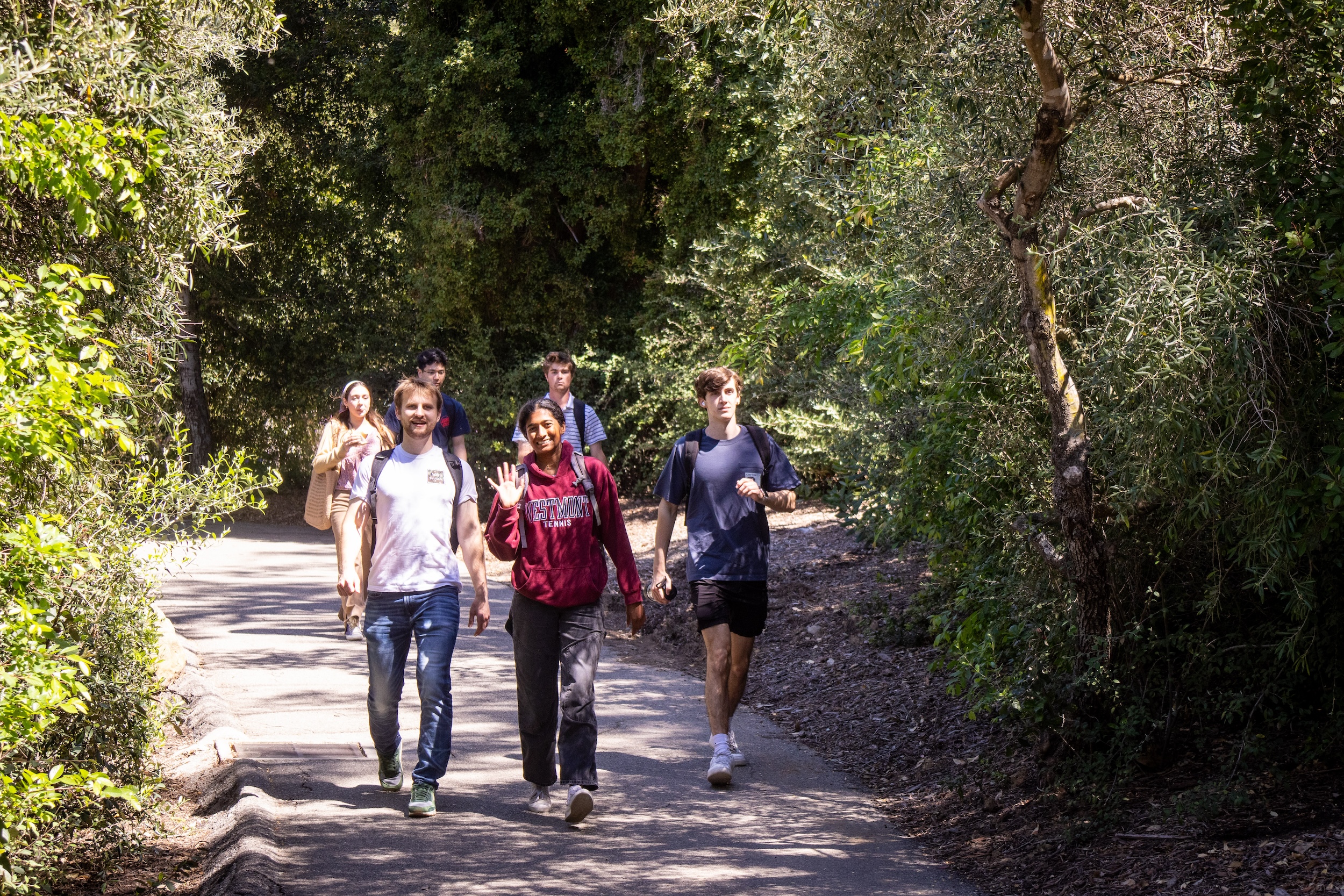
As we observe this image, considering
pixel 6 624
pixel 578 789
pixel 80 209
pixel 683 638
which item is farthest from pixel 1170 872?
pixel 683 638

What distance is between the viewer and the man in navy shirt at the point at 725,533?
6.36 m

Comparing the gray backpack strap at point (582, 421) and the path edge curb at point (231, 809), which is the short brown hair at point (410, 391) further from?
the gray backpack strap at point (582, 421)

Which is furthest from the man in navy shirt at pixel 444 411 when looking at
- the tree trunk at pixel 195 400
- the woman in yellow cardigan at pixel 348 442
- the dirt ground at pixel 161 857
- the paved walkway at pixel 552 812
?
the tree trunk at pixel 195 400

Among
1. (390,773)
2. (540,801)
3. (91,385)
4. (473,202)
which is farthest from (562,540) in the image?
(473,202)

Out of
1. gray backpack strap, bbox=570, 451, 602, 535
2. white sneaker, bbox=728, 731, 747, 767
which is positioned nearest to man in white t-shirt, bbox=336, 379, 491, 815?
gray backpack strap, bbox=570, 451, 602, 535

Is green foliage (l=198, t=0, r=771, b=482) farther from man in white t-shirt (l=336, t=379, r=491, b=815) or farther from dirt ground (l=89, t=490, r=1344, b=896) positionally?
man in white t-shirt (l=336, t=379, r=491, b=815)

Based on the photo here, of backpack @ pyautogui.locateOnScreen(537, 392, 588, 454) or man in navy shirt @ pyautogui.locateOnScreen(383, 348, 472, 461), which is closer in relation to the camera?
backpack @ pyautogui.locateOnScreen(537, 392, 588, 454)

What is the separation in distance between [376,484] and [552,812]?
5.93ft

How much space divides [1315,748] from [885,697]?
9.83ft

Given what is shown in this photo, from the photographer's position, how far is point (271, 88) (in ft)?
66.6

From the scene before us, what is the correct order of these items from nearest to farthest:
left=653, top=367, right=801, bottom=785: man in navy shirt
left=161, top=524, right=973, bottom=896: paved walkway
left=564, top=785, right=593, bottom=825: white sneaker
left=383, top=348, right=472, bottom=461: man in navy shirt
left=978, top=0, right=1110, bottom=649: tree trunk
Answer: left=161, top=524, right=973, bottom=896: paved walkway, left=978, top=0, right=1110, bottom=649: tree trunk, left=564, top=785, right=593, bottom=825: white sneaker, left=653, top=367, right=801, bottom=785: man in navy shirt, left=383, top=348, right=472, bottom=461: man in navy shirt

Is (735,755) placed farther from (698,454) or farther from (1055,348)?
(1055,348)

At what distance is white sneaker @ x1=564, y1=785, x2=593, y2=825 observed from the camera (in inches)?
215

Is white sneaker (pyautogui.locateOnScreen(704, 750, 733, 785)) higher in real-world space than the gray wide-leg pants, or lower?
lower
